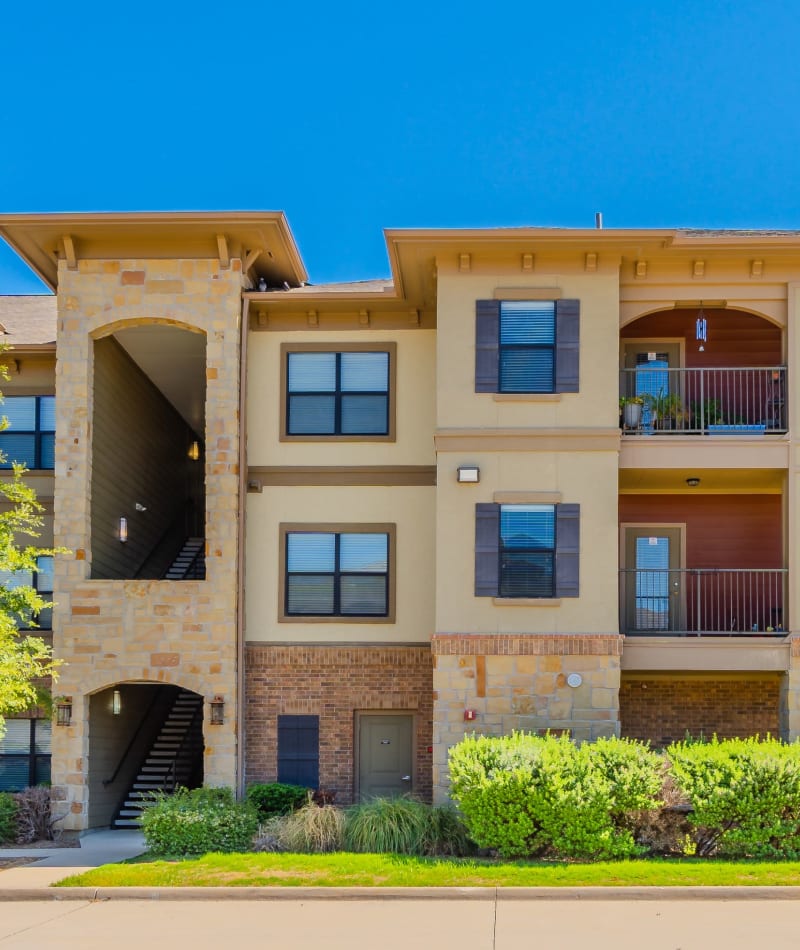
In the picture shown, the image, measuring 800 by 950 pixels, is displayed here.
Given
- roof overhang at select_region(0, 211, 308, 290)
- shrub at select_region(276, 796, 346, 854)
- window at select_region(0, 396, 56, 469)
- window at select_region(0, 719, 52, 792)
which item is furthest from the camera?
window at select_region(0, 396, 56, 469)

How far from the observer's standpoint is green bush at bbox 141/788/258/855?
15.9m

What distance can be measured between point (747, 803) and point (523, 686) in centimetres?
398

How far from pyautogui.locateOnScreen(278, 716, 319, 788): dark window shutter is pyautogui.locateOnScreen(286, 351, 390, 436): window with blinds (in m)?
4.69

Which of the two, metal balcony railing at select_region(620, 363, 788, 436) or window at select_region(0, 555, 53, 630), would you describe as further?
window at select_region(0, 555, 53, 630)

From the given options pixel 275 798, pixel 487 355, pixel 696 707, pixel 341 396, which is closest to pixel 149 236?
pixel 341 396

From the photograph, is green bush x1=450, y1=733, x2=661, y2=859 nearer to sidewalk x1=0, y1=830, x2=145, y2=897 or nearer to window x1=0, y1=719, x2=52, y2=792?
sidewalk x1=0, y1=830, x2=145, y2=897

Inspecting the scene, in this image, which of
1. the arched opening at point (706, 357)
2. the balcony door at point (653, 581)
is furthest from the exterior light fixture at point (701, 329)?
the balcony door at point (653, 581)

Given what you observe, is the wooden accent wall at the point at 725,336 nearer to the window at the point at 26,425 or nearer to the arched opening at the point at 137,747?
the window at the point at 26,425

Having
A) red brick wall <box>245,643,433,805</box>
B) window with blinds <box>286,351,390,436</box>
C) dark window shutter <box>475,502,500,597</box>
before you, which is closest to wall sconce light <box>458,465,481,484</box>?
dark window shutter <box>475,502,500,597</box>

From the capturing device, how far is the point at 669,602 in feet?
63.6

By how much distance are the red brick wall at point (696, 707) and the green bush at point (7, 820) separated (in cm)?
969

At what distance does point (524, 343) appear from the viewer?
18.0 metres

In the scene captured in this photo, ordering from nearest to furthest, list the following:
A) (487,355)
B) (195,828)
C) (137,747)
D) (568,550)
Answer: (195,828), (568,550), (487,355), (137,747)

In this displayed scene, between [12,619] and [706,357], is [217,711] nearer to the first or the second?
[12,619]
